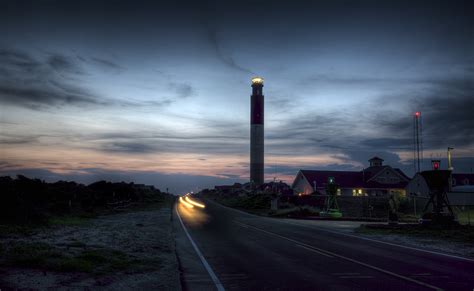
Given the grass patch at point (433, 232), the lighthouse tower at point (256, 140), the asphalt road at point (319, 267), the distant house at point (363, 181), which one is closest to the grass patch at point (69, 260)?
the asphalt road at point (319, 267)

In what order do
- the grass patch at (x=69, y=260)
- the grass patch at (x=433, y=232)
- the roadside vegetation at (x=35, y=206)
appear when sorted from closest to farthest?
the grass patch at (x=69, y=260) → the grass patch at (x=433, y=232) → the roadside vegetation at (x=35, y=206)

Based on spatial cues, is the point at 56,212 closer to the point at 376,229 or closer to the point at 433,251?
the point at 376,229

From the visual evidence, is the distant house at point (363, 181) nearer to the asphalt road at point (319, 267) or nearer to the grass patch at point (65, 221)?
the grass patch at point (65, 221)

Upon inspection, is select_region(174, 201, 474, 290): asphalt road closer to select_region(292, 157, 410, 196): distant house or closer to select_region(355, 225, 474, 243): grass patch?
select_region(355, 225, 474, 243): grass patch

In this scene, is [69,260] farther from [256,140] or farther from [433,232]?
[256,140]

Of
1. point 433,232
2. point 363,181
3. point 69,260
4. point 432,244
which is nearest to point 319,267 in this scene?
point 69,260

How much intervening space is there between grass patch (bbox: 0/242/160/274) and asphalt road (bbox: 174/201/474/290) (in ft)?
5.23

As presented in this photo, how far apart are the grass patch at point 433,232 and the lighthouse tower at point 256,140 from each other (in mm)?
76032

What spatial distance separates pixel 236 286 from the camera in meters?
9.32

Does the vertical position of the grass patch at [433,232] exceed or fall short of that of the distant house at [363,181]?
it falls short

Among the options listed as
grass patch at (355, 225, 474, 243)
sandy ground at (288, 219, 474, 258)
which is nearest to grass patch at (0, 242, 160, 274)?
sandy ground at (288, 219, 474, 258)

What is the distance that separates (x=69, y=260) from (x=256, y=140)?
91.8 m

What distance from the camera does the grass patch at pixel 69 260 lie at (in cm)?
1032

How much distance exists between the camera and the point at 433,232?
2294 centimetres
